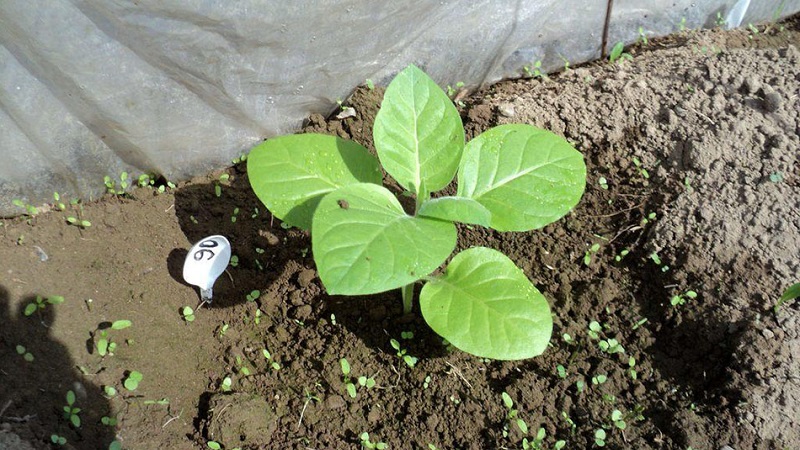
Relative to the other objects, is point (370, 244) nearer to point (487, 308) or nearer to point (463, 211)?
point (463, 211)

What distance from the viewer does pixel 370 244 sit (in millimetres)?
1490

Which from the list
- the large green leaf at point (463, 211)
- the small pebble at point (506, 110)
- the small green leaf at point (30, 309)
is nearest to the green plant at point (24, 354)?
the small green leaf at point (30, 309)

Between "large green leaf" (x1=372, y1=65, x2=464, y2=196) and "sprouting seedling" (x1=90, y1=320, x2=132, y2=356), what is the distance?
86cm

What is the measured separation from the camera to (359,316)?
2018 mm

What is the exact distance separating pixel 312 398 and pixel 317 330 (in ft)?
0.69

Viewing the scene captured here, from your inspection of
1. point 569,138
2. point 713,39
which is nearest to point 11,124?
point 569,138

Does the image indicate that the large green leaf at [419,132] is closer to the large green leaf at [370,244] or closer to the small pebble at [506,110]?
the large green leaf at [370,244]

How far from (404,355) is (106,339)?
83 cm

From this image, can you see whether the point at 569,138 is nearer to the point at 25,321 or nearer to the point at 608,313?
the point at 608,313

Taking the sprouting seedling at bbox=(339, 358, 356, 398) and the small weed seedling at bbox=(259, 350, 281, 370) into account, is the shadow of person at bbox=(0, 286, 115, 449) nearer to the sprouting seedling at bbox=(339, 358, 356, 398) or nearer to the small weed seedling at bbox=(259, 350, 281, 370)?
the small weed seedling at bbox=(259, 350, 281, 370)

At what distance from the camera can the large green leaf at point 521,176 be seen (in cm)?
175

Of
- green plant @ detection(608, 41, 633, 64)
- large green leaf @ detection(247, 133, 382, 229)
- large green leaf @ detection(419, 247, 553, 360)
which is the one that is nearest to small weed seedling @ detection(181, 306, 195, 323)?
large green leaf @ detection(247, 133, 382, 229)

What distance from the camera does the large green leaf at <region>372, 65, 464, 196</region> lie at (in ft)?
5.87

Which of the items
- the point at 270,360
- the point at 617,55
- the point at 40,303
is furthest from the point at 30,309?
the point at 617,55
